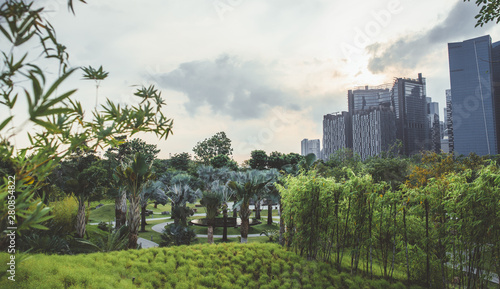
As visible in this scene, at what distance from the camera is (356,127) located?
245 feet

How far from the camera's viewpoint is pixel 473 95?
63750mm

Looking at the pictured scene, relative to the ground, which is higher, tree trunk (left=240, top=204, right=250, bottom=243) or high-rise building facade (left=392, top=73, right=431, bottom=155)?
high-rise building facade (left=392, top=73, right=431, bottom=155)

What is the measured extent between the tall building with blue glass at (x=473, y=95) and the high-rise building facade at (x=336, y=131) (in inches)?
994

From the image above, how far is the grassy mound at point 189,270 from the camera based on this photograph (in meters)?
3.86

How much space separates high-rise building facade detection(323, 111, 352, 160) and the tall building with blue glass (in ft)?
82.9

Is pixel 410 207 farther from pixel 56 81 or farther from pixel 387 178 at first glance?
pixel 387 178

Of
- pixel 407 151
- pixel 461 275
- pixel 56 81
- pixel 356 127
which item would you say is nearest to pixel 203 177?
pixel 461 275

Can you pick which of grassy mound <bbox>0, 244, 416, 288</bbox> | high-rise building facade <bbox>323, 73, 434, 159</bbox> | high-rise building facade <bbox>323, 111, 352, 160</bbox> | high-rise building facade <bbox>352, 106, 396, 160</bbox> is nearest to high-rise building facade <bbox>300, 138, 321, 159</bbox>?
high-rise building facade <bbox>323, 111, 352, 160</bbox>

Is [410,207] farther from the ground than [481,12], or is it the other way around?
[481,12]

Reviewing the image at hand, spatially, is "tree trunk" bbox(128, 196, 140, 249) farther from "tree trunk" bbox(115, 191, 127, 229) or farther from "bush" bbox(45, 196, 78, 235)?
"tree trunk" bbox(115, 191, 127, 229)

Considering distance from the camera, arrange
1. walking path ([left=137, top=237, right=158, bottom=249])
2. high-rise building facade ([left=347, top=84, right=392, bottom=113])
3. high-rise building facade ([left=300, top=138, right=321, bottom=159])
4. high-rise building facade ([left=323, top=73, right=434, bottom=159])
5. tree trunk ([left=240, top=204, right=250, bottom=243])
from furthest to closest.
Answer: high-rise building facade ([left=300, top=138, right=321, bottom=159]), high-rise building facade ([left=347, top=84, right=392, bottom=113]), high-rise building facade ([left=323, top=73, right=434, bottom=159]), walking path ([left=137, top=237, right=158, bottom=249]), tree trunk ([left=240, top=204, right=250, bottom=243])

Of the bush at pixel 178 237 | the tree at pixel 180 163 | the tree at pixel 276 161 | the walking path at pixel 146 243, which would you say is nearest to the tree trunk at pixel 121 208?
the walking path at pixel 146 243

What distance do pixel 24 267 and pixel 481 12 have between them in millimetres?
8511

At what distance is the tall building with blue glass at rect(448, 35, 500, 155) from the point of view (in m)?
60.5
